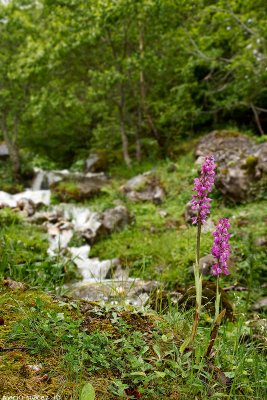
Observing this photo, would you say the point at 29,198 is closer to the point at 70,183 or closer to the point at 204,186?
the point at 70,183

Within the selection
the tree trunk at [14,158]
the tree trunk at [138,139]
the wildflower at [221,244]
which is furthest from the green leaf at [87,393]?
the tree trunk at [14,158]

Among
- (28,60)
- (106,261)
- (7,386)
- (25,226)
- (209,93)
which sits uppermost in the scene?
(28,60)

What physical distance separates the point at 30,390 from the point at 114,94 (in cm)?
1374

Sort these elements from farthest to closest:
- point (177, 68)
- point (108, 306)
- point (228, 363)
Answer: point (177, 68) < point (108, 306) < point (228, 363)

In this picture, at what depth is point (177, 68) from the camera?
1378 cm

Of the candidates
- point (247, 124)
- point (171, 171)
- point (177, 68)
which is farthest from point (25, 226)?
point (247, 124)

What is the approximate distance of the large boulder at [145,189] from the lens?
9959 millimetres

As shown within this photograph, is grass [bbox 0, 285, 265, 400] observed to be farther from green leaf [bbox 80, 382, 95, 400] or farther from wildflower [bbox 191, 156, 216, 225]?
wildflower [bbox 191, 156, 216, 225]

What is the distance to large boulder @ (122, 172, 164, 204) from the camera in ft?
32.7

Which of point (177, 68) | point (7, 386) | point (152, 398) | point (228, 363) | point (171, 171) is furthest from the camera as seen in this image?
point (177, 68)

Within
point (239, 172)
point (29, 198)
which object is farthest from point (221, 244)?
point (29, 198)

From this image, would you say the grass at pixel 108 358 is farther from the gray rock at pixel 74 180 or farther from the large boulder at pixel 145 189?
the gray rock at pixel 74 180

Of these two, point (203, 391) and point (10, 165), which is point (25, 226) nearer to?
point (203, 391)

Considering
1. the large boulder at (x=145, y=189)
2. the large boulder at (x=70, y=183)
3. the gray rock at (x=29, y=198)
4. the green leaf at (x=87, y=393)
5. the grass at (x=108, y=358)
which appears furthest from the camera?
the large boulder at (x=70, y=183)
